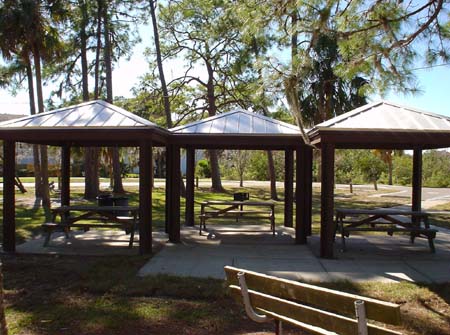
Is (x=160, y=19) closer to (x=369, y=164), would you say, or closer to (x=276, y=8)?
(x=276, y=8)

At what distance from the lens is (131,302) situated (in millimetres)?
5715

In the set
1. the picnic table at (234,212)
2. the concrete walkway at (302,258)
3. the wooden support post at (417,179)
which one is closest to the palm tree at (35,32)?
the picnic table at (234,212)

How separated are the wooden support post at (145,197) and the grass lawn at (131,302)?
0.87 meters

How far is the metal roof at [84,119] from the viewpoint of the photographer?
8.55 meters

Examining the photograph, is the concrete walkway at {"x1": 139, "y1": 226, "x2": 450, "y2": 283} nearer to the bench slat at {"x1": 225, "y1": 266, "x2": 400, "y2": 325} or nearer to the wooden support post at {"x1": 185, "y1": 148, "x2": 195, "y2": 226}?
the wooden support post at {"x1": 185, "y1": 148, "x2": 195, "y2": 226}

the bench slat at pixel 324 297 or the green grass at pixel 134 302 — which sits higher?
the bench slat at pixel 324 297

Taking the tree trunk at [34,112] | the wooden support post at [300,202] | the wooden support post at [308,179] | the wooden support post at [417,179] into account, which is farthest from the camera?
the tree trunk at [34,112]

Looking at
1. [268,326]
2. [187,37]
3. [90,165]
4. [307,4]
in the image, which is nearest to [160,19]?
[187,37]

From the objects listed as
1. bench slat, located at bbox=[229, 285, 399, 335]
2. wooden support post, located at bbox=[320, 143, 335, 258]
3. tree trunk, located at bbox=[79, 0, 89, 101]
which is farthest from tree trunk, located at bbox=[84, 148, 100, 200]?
bench slat, located at bbox=[229, 285, 399, 335]

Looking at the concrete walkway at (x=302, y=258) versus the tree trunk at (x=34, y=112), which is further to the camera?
the tree trunk at (x=34, y=112)

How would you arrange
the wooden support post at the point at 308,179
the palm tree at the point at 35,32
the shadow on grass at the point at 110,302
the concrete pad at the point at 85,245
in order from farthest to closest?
the palm tree at the point at 35,32, the wooden support post at the point at 308,179, the concrete pad at the point at 85,245, the shadow on grass at the point at 110,302

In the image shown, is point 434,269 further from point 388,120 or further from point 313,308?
point 313,308

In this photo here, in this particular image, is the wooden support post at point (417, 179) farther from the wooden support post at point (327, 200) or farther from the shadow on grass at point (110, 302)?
the shadow on grass at point (110, 302)

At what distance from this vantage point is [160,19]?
25453 millimetres
